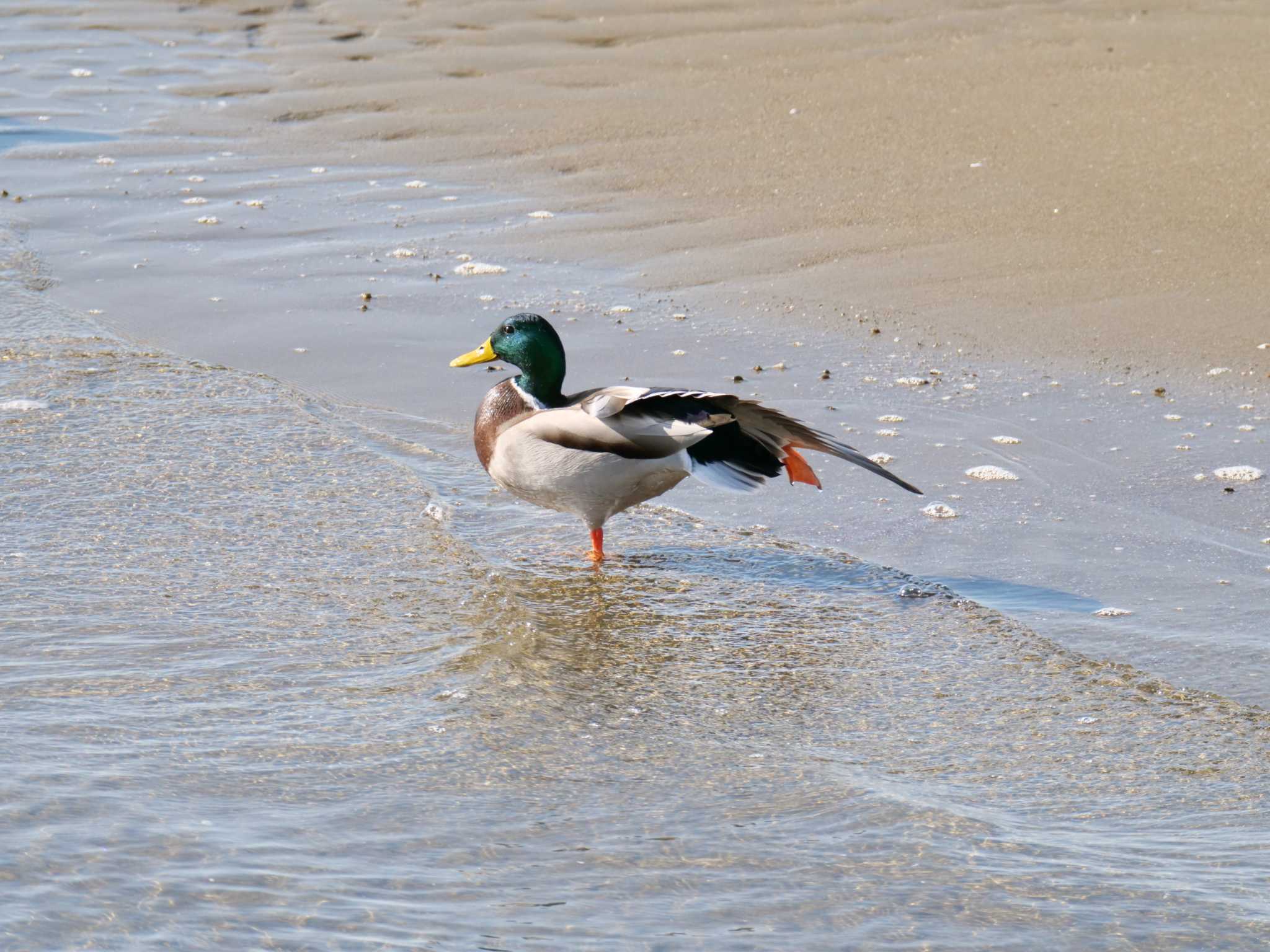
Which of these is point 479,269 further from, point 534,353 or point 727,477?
point 727,477

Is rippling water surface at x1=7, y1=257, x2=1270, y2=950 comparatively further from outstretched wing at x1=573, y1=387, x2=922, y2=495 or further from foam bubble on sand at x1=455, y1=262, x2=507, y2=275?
foam bubble on sand at x1=455, y1=262, x2=507, y2=275

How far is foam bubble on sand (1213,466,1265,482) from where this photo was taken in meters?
5.29

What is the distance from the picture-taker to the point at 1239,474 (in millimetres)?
5324

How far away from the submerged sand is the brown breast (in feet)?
6.69

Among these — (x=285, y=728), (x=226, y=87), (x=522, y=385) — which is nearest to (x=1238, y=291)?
(x=522, y=385)

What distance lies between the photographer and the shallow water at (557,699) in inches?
123

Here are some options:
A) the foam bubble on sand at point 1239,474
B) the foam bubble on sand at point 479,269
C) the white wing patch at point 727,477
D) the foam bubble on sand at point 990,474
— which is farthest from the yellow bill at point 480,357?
the foam bubble on sand at point 1239,474

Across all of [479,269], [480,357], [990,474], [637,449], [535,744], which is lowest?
[535,744]

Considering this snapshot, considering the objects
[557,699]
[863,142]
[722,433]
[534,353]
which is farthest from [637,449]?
[863,142]

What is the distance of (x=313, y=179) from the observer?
9.35 meters

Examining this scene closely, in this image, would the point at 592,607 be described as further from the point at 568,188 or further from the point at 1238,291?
the point at 568,188

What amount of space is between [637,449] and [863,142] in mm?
4717

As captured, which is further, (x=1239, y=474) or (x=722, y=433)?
(x=1239, y=474)

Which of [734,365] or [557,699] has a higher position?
[734,365]
